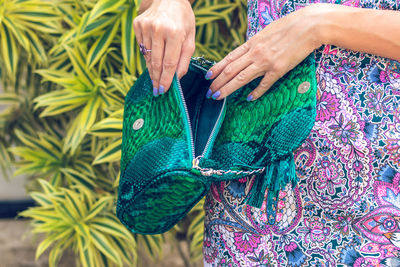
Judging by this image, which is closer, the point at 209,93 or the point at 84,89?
the point at 209,93

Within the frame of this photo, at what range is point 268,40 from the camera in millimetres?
634

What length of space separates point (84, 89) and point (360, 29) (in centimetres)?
112

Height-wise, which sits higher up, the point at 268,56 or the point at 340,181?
the point at 268,56

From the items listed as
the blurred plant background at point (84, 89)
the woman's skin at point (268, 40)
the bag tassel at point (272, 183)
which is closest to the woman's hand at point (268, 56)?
the woman's skin at point (268, 40)

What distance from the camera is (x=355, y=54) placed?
63 cm

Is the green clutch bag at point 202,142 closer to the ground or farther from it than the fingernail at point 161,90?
closer to the ground

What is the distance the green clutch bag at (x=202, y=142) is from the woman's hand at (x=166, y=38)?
0.08ft

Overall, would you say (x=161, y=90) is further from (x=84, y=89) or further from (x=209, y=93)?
(x=84, y=89)

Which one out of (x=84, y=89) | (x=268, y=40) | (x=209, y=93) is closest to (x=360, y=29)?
(x=268, y=40)

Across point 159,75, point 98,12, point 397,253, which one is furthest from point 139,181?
point 98,12

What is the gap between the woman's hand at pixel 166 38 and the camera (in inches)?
24.5

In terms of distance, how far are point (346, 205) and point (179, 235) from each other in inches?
59.9

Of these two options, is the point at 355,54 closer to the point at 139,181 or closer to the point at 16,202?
the point at 139,181

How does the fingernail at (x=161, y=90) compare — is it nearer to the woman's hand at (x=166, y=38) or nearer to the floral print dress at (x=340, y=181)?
the woman's hand at (x=166, y=38)
